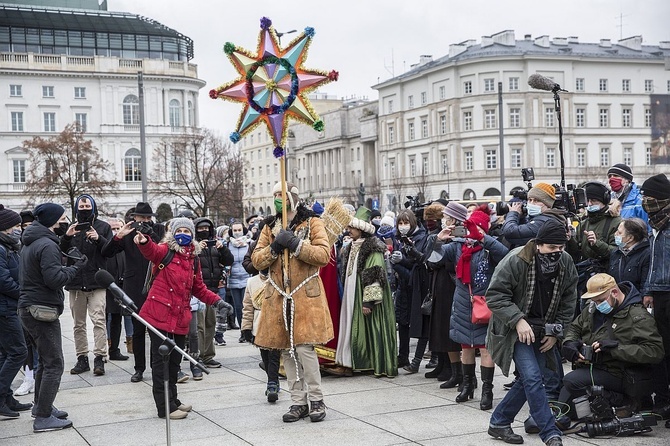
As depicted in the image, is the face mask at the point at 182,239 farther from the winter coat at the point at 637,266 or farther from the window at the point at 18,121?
the window at the point at 18,121

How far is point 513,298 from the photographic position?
6898 mm

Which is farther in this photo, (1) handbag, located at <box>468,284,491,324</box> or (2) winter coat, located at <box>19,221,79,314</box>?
(1) handbag, located at <box>468,284,491,324</box>

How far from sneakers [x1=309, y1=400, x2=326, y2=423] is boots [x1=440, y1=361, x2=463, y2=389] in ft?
6.43

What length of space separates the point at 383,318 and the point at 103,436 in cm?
377

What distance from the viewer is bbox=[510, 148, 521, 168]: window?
277 feet

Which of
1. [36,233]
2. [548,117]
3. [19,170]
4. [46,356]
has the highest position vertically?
[548,117]

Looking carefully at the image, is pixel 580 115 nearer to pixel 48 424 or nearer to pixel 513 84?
pixel 513 84

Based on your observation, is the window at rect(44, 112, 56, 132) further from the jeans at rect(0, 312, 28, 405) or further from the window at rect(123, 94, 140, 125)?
the jeans at rect(0, 312, 28, 405)

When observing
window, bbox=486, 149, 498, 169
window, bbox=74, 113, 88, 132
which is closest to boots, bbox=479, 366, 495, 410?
window, bbox=486, 149, 498, 169

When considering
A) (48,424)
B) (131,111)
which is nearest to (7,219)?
(48,424)

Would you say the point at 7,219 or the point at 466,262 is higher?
the point at 7,219

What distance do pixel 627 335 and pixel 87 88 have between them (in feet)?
275

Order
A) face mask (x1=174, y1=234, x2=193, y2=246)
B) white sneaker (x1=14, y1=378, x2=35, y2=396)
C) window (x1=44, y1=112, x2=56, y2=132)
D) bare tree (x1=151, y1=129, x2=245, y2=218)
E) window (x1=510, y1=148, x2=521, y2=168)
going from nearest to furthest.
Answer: face mask (x1=174, y1=234, x2=193, y2=246) < white sneaker (x1=14, y1=378, x2=35, y2=396) < bare tree (x1=151, y1=129, x2=245, y2=218) < window (x1=44, y1=112, x2=56, y2=132) < window (x1=510, y1=148, x2=521, y2=168)

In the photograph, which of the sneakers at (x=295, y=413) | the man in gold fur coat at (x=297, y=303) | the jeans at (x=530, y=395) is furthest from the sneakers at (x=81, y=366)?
the jeans at (x=530, y=395)
